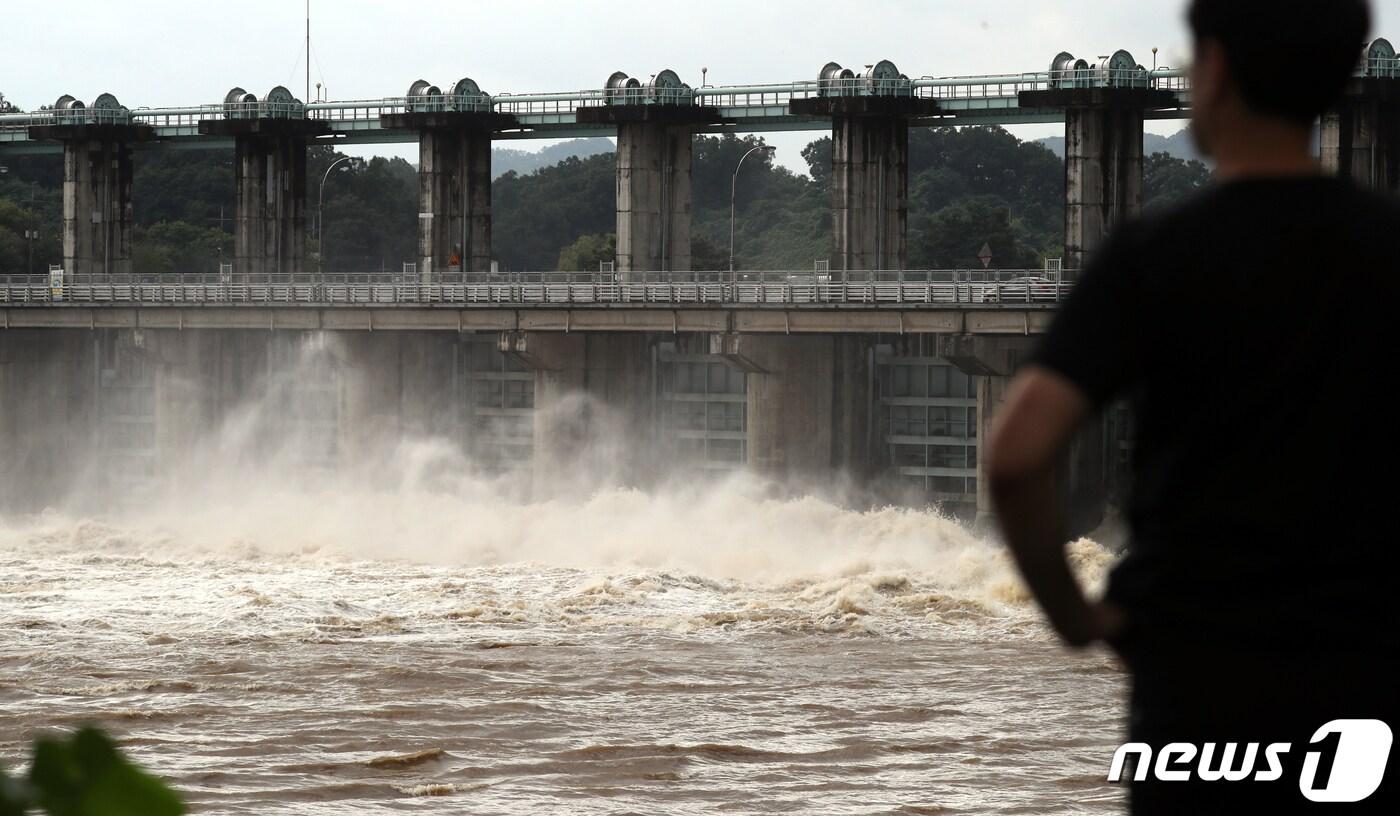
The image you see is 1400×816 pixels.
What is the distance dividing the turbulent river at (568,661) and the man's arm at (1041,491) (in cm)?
1605

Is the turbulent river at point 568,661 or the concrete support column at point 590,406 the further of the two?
the concrete support column at point 590,406

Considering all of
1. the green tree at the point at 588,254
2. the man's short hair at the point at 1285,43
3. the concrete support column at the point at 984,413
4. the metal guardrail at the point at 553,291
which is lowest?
the concrete support column at the point at 984,413

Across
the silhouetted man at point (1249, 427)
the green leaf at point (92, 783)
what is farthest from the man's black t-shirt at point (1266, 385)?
the green leaf at point (92, 783)

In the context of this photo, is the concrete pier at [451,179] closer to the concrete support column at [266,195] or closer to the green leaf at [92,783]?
the concrete support column at [266,195]

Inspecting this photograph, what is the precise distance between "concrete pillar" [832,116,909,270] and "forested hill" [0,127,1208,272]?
124ft

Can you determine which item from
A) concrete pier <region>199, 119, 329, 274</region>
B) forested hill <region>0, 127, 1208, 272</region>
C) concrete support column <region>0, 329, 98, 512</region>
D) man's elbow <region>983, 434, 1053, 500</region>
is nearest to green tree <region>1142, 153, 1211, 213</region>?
forested hill <region>0, 127, 1208, 272</region>

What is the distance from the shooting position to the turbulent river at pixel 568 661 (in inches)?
788

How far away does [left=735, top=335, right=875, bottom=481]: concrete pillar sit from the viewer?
48.7 m

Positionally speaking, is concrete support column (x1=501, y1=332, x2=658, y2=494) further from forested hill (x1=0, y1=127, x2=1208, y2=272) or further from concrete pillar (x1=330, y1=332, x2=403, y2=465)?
forested hill (x1=0, y1=127, x2=1208, y2=272)

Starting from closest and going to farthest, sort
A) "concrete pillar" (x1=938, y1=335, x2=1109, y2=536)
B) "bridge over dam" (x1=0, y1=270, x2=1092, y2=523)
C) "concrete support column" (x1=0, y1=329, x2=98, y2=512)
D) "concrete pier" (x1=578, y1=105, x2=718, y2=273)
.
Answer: "concrete pillar" (x1=938, y1=335, x2=1109, y2=536) → "bridge over dam" (x1=0, y1=270, x2=1092, y2=523) → "concrete pier" (x1=578, y1=105, x2=718, y2=273) → "concrete support column" (x1=0, y1=329, x2=98, y2=512)

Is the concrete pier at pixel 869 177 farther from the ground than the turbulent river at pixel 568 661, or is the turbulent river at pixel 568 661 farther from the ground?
the concrete pier at pixel 869 177

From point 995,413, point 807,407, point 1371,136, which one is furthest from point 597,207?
point 995,413

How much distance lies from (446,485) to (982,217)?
1981 inches

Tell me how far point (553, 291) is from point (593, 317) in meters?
2.07
